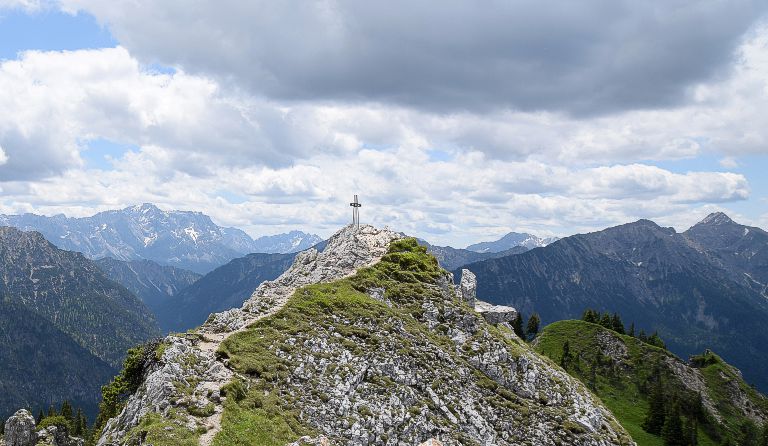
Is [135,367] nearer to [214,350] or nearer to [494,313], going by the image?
[214,350]

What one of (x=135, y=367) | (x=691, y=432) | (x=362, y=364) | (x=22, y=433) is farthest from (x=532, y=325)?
(x=135, y=367)

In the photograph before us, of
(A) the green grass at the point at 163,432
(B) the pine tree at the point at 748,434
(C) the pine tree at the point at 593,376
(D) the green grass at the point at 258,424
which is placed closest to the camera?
(A) the green grass at the point at 163,432

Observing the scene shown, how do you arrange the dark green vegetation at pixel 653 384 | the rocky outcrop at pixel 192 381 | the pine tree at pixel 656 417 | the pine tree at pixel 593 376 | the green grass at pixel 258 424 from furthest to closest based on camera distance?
the pine tree at pixel 593 376 → the dark green vegetation at pixel 653 384 → the pine tree at pixel 656 417 → the rocky outcrop at pixel 192 381 → the green grass at pixel 258 424

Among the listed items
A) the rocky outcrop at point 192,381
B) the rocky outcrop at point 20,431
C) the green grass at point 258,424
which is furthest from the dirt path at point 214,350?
the rocky outcrop at point 20,431

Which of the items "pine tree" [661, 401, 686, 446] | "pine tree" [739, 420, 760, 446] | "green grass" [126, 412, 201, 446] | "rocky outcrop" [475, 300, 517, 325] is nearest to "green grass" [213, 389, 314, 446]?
"green grass" [126, 412, 201, 446]

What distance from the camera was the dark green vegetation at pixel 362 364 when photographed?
112 ft

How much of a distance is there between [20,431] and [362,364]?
216 ft

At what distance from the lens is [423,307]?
54.6 meters

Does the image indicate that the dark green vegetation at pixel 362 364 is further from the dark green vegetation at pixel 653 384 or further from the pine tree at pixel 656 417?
the dark green vegetation at pixel 653 384

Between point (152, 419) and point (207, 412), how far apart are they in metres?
3.06

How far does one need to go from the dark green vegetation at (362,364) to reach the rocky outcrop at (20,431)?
187 feet

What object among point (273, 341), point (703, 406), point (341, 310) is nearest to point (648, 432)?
point (703, 406)

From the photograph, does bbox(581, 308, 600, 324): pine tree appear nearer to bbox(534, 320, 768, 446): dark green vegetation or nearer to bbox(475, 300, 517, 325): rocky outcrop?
bbox(534, 320, 768, 446): dark green vegetation

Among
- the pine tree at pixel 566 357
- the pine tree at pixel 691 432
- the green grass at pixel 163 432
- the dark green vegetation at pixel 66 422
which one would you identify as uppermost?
the green grass at pixel 163 432
